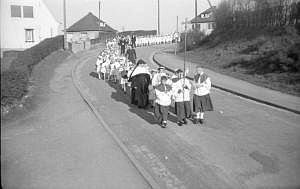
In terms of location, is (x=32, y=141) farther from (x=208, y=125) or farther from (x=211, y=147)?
(x=208, y=125)

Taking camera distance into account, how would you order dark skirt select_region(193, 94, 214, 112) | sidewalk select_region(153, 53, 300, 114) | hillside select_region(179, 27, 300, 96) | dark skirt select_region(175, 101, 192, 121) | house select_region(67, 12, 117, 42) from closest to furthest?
1. dark skirt select_region(175, 101, 192, 121)
2. dark skirt select_region(193, 94, 214, 112)
3. sidewalk select_region(153, 53, 300, 114)
4. hillside select_region(179, 27, 300, 96)
5. house select_region(67, 12, 117, 42)

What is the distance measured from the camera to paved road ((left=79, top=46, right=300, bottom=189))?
6875mm

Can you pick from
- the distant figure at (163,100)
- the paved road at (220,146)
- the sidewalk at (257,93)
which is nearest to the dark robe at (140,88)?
the paved road at (220,146)

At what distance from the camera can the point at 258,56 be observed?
24.9 m

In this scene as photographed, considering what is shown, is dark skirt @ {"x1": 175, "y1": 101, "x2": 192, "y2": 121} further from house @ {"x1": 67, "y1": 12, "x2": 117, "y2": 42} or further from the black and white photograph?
house @ {"x1": 67, "y1": 12, "x2": 117, "y2": 42}

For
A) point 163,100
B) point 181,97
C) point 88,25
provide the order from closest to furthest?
point 163,100
point 181,97
point 88,25

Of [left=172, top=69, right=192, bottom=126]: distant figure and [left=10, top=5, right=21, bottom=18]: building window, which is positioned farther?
[left=172, top=69, right=192, bottom=126]: distant figure

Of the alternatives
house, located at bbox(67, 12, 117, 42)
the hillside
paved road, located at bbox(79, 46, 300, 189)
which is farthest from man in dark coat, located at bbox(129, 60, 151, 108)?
house, located at bbox(67, 12, 117, 42)

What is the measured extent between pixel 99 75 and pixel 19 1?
51.2 ft

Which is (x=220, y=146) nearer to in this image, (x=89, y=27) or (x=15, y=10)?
(x=15, y=10)

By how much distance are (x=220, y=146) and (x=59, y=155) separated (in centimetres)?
344

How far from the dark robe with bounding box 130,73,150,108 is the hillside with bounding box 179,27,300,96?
6.61 metres

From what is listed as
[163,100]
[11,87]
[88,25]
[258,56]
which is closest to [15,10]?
[11,87]

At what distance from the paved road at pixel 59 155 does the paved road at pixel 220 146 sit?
561mm
